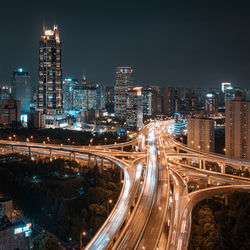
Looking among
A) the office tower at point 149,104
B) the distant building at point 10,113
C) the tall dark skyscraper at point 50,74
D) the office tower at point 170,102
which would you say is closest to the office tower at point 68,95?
the office tower at point 149,104

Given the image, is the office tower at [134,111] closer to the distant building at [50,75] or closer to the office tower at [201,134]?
the distant building at [50,75]

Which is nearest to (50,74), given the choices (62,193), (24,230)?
(62,193)

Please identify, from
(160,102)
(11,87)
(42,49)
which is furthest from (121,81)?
(11,87)

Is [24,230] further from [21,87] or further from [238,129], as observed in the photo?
[21,87]

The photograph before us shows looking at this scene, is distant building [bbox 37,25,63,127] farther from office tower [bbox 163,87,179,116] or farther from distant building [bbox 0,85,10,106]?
office tower [bbox 163,87,179,116]

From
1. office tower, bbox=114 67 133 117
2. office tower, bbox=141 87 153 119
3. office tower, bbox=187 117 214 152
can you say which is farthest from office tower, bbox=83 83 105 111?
office tower, bbox=187 117 214 152

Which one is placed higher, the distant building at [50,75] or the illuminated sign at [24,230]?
the distant building at [50,75]
